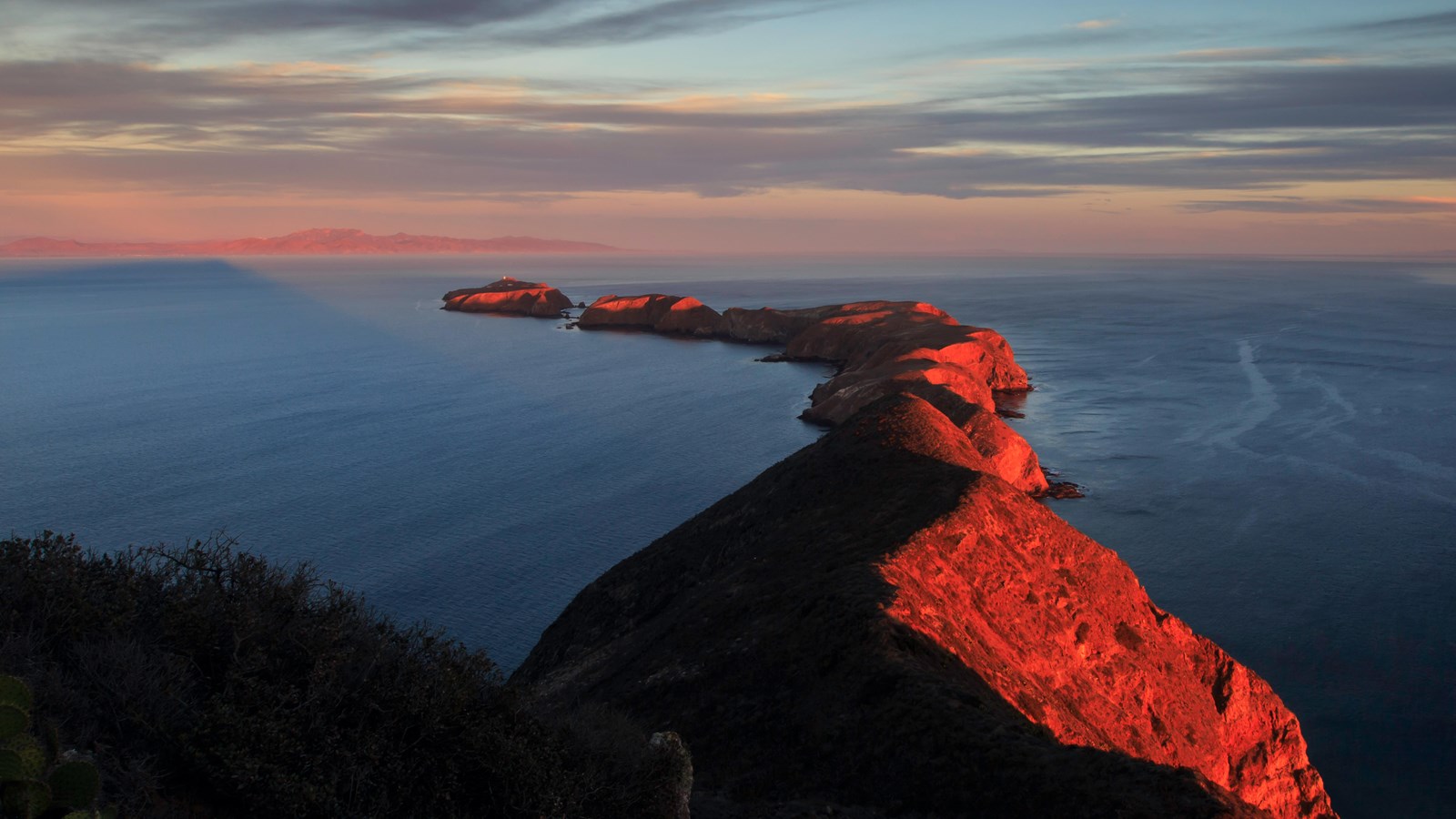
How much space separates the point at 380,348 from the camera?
152250 millimetres

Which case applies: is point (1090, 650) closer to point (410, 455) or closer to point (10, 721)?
point (10, 721)

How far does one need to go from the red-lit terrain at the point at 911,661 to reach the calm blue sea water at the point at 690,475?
729 cm

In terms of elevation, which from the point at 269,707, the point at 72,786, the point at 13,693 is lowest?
the point at 269,707

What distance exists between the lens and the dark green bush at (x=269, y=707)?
12414mm

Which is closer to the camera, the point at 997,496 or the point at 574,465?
the point at 997,496

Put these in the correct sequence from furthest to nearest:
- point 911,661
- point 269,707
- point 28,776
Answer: point 911,661
point 269,707
point 28,776

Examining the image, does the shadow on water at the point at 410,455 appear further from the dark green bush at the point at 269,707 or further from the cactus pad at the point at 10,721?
the cactus pad at the point at 10,721

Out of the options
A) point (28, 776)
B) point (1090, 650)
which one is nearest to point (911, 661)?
point (1090, 650)

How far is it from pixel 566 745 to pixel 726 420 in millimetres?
79035

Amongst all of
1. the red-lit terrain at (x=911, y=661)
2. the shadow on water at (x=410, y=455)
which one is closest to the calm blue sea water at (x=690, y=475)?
the shadow on water at (x=410, y=455)

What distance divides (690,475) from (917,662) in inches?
1992

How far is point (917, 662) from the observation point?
2405 cm

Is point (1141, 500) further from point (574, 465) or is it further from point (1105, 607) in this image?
point (574, 465)

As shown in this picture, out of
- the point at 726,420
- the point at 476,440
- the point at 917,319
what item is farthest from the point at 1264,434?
the point at 476,440
